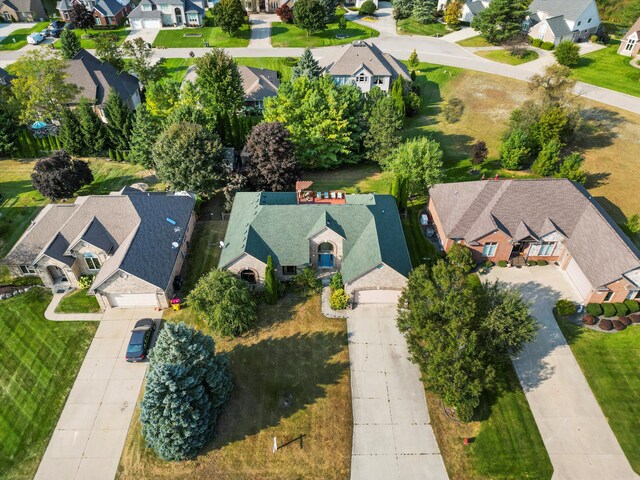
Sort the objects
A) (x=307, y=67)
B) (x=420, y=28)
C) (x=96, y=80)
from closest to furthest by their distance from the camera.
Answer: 1. (x=96, y=80)
2. (x=307, y=67)
3. (x=420, y=28)

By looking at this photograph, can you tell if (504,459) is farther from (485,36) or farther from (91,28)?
(91,28)

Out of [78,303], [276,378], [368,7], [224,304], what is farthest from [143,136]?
[368,7]

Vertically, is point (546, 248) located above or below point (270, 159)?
below

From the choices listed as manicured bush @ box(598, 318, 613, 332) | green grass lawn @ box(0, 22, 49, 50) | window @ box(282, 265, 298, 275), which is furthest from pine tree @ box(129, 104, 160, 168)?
green grass lawn @ box(0, 22, 49, 50)

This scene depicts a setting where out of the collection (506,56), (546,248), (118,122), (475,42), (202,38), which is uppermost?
(475,42)

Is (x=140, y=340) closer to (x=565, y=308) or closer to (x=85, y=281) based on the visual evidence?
(x=85, y=281)

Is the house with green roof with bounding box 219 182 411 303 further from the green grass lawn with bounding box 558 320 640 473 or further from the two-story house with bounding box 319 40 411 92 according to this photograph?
the two-story house with bounding box 319 40 411 92
